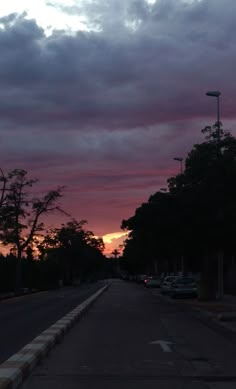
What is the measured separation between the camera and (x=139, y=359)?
1480 cm

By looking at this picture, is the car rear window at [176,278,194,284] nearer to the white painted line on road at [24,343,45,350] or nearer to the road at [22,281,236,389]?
the road at [22,281,236,389]

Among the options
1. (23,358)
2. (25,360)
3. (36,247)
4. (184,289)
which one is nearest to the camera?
(25,360)

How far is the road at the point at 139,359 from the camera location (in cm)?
1175

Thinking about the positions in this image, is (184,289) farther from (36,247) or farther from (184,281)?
(36,247)

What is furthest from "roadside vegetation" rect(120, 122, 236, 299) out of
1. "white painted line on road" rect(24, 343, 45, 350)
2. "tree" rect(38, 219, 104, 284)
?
"tree" rect(38, 219, 104, 284)

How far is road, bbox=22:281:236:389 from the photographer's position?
1175 centimetres

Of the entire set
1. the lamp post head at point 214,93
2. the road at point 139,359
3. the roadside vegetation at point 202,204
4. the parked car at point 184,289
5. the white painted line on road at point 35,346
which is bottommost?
the road at point 139,359

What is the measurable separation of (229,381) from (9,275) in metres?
65.8

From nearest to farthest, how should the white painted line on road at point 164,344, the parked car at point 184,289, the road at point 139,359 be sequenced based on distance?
1. the road at point 139,359
2. the white painted line on road at point 164,344
3. the parked car at point 184,289

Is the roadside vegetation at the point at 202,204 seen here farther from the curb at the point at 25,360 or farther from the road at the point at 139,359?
the curb at the point at 25,360

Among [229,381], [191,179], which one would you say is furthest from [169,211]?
[229,381]

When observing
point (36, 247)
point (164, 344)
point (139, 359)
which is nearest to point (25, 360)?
point (139, 359)

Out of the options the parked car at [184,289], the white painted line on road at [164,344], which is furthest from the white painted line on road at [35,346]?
the parked car at [184,289]

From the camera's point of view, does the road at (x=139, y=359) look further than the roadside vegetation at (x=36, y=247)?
No
